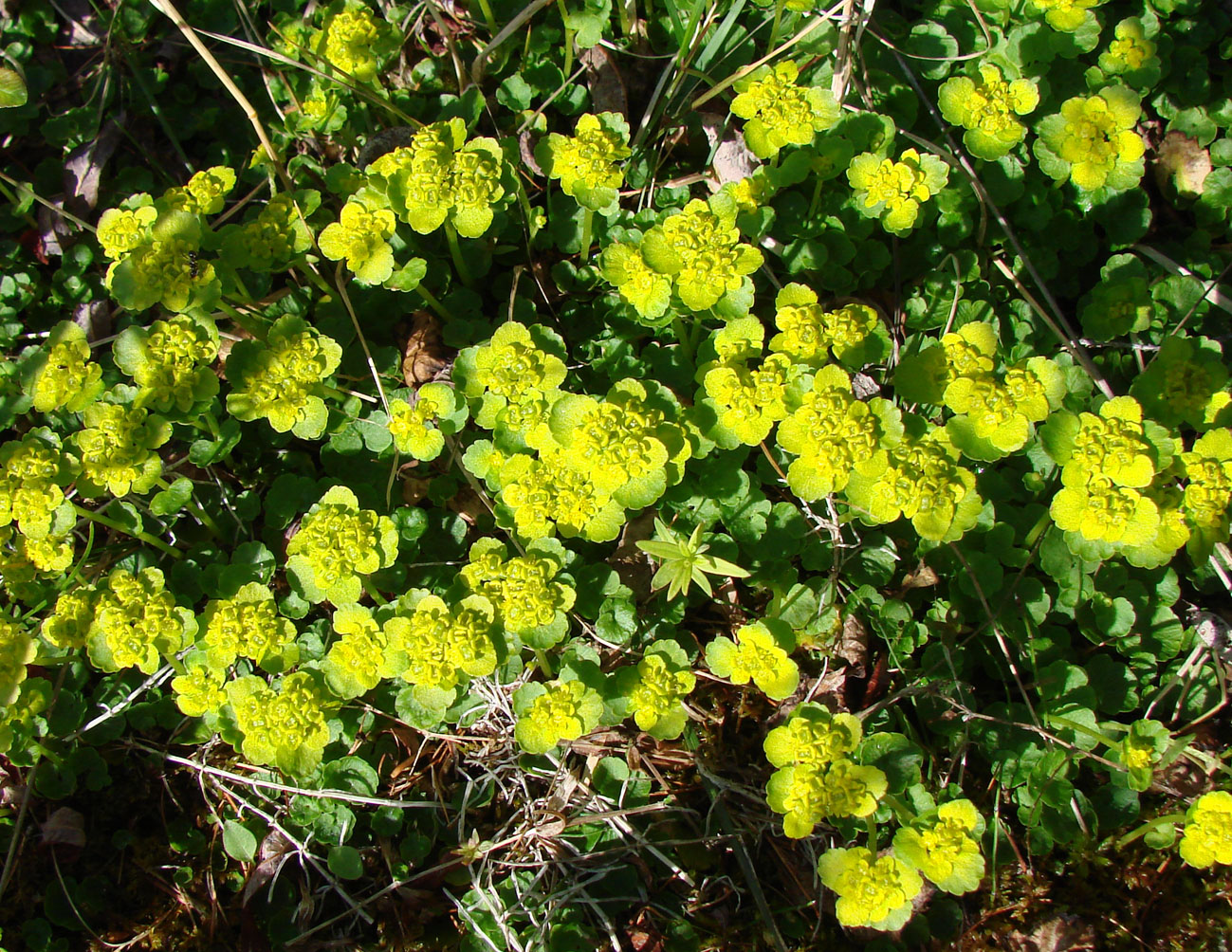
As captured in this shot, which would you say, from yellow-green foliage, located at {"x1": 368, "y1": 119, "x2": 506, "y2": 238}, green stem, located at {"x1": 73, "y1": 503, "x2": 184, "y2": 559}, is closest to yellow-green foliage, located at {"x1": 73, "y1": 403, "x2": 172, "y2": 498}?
green stem, located at {"x1": 73, "y1": 503, "x2": 184, "y2": 559}

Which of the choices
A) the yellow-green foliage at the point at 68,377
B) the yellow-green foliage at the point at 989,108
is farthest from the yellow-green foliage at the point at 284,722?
the yellow-green foliage at the point at 989,108

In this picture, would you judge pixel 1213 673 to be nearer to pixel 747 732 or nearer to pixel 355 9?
pixel 747 732

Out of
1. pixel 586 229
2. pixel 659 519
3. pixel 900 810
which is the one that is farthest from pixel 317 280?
pixel 900 810

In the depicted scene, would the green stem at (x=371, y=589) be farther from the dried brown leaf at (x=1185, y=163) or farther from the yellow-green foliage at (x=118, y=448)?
the dried brown leaf at (x=1185, y=163)

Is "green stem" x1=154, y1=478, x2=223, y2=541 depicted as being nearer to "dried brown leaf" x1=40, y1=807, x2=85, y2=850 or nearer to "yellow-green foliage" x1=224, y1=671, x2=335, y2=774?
"yellow-green foliage" x1=224, y1=671, x2=335, y2=774

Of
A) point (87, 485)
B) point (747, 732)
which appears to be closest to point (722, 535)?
point (747, 732)

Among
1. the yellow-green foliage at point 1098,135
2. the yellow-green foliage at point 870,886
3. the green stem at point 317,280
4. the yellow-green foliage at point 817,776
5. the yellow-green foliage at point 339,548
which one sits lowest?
the yellow-green foliage at point 870,886
